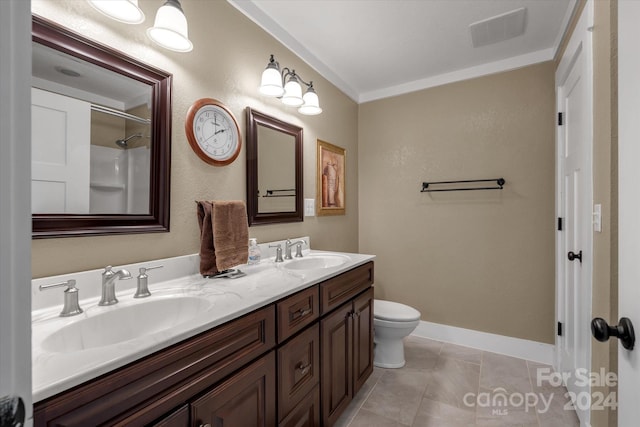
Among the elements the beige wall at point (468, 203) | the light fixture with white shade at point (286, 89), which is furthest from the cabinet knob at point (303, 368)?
the beige wall at point (468, 203)

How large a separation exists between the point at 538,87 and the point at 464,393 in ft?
7.73

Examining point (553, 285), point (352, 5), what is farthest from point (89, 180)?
point (553, 285)

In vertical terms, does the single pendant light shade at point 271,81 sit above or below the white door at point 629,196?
above

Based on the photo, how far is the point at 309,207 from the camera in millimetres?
2326

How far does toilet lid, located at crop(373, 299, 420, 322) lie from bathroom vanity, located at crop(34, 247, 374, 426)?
34 cm

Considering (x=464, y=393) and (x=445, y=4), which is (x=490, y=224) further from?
(x=445, y=4)

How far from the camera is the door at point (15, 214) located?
0.32m

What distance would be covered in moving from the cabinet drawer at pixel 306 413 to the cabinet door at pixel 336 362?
5cm

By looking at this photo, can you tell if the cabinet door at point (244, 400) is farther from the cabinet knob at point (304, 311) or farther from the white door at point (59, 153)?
the white door at point (59, 153)

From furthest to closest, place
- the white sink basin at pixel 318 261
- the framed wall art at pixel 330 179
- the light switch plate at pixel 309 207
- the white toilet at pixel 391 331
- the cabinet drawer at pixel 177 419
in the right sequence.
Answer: the framed wall art at pixel 330 179 < the light switch plate at pixel 309 207 < the white toilet at pixel 391 331 < the white sink basin at pixel 318 261 < the cabinet drawer at pixel 177 419

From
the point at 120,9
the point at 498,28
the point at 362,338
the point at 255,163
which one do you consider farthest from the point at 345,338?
the point at 498,28

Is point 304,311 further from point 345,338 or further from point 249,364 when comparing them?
point 345,338

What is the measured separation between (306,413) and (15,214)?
1.38 metres

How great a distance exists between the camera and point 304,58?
2.26 metres
